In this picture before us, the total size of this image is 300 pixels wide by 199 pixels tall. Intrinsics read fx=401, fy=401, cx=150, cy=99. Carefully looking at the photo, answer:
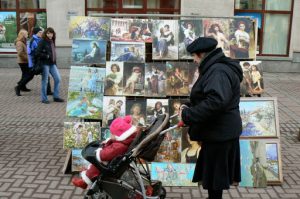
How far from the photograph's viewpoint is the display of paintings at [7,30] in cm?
1361

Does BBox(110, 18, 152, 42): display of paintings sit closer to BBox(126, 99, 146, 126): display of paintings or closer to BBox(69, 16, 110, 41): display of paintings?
BBox(69, 16, 110, 41): display of paintings

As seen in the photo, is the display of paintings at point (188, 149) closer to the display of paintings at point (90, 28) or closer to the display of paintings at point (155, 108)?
the display of paintings at point (155, 108)

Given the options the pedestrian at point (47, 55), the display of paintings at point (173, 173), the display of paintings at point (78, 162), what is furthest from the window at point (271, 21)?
the display of paintings at point (78, 162)

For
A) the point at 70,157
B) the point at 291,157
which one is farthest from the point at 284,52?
the point at 70,157

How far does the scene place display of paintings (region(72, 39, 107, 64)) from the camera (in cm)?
490

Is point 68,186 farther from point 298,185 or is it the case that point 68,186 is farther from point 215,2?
point 215,2

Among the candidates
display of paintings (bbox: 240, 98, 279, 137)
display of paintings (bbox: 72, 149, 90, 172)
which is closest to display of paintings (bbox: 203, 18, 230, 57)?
display of paintings (bbox: 240, 98, 279, 137)

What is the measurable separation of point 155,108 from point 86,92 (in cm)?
86

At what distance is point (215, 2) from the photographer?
13078 mm

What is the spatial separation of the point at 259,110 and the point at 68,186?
8.07 feet

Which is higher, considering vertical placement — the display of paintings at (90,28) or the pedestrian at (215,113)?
the display of paintings at (90,28)

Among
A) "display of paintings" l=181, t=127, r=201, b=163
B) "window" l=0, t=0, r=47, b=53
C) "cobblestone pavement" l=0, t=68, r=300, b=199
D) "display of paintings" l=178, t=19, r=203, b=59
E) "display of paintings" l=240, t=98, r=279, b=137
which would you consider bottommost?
"cobblestone pavement" l=0, t=68, r=300, b=199

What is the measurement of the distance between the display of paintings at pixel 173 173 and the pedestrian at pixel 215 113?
104 cm

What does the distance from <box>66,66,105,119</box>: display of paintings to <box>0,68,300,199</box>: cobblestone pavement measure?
0.85 m
